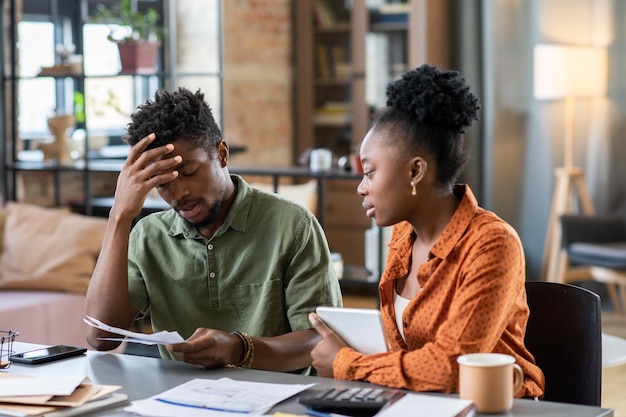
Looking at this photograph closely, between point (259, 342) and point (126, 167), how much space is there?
0.50 metres

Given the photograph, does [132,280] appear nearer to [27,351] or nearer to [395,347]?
[27,351]

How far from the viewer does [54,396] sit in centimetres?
175

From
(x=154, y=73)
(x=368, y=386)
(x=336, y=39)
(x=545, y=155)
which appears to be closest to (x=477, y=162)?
(x=545, y=155)

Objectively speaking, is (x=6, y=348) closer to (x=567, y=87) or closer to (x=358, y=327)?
(x=358, y=327)

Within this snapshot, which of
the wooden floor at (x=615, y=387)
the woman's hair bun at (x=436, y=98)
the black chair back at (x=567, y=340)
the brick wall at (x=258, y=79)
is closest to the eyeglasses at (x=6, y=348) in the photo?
the woman's hair bun at (x=436, y=98)

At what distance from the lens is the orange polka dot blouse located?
1.80 m

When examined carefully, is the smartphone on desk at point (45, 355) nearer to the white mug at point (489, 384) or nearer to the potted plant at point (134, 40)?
the white mug at point (489, 384)

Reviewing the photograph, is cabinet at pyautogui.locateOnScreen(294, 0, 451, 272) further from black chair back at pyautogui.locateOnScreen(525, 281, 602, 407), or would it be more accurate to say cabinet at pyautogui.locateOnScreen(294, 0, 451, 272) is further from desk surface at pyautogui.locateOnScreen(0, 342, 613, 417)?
desk surface at pyautogui.locateOnScreen(0, 342, 613, 417)

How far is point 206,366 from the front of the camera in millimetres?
1989

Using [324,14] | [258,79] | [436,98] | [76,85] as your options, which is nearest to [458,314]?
[436,98]

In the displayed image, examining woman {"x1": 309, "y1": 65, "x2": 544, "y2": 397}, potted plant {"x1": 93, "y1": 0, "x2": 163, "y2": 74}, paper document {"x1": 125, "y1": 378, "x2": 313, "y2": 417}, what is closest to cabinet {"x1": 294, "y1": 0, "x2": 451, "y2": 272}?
potted plant {"x1": 93, "y1": 0, "x2": 163, "y2": 74}

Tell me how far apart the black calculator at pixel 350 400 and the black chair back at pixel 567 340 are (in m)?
0.51

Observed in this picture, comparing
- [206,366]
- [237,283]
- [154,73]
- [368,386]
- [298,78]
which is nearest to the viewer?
[368,386]

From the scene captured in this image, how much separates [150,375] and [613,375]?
310 centimetres
